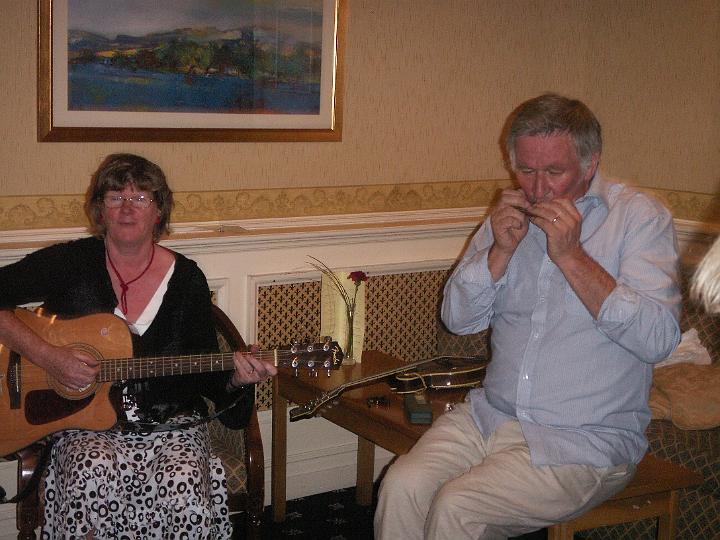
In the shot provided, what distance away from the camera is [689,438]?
3.16 meters

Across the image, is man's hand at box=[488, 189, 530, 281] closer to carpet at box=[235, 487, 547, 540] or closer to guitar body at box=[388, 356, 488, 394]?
guitar body at box=[388, 356, 488, 394]

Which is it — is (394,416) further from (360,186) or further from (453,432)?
(360,186)

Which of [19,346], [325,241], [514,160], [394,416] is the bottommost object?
[394,416]

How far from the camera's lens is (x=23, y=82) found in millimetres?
3111

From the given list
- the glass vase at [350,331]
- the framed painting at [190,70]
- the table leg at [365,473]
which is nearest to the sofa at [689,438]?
the table leg at [365,473]

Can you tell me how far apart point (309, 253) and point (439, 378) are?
2.78ft

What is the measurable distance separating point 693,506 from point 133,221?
2.10m

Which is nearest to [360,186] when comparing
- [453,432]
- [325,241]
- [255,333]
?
[325,241]

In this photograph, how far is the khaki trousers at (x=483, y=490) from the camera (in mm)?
2404

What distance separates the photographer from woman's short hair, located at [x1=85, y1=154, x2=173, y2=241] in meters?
2.88

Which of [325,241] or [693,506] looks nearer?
[693,506]

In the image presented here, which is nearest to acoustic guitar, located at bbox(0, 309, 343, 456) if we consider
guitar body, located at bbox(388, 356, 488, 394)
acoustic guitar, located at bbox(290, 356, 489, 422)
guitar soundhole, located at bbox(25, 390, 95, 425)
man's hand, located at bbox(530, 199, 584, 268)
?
guitar soundhole, located at bbox(25, 390, 95, 425)

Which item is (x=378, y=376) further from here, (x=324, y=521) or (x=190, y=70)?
(x=190, y=70)

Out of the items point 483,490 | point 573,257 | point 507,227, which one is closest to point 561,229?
point 573,257
